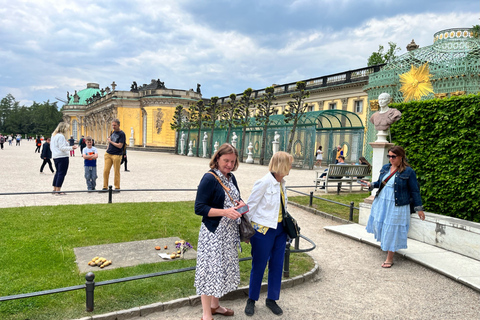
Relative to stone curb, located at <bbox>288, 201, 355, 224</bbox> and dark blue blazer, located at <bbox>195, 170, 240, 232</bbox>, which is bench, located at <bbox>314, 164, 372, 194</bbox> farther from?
dark blue blazer, located at <bbox>195, 170, 240, 232</bbox>

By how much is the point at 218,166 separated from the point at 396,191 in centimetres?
303

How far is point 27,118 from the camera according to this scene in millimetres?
112188

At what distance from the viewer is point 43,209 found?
7.14m

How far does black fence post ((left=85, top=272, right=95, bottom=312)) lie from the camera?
307 centimetres

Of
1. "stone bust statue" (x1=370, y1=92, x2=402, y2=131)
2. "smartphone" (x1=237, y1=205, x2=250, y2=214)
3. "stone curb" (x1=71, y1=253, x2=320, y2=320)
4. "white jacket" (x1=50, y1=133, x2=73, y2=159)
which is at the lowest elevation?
"stone curb" (x1=71, y1=253, x2=320, y2=320)

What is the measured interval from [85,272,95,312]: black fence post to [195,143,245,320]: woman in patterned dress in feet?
3.29

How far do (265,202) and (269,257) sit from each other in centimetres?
64

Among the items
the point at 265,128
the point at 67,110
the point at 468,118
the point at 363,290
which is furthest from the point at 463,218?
the point at 67,110

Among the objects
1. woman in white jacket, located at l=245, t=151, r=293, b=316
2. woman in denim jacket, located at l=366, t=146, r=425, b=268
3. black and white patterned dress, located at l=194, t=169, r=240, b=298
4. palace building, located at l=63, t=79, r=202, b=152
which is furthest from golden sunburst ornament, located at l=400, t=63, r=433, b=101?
palace building, located at l=63, t=79, r=202, b=152

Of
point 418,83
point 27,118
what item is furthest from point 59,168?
point 27,118

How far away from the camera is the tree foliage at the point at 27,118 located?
110875 millimetres

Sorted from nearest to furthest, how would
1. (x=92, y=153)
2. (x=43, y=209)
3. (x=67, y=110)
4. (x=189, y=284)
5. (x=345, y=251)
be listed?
(x=189, y=284) → (x=345, y=251) → (x=43, y=209) → (x=92, y=153) → (x=67, y=110)

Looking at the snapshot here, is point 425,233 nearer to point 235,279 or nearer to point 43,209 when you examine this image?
point 235,279

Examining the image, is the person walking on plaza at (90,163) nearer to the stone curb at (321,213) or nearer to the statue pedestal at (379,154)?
the stone curb at (321,213)
